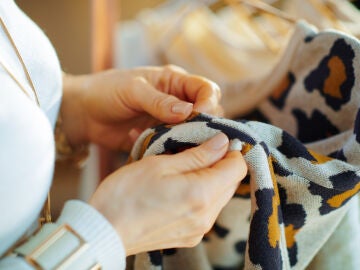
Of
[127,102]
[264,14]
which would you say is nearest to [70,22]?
[264,14]

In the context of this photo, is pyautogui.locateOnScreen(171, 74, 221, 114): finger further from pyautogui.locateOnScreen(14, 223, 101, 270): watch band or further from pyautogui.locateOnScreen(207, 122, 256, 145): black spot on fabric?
pyautogui.locateOnScreen(14, 223, 101, 270): watch band

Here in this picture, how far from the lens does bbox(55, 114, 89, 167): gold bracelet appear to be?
1.77ft

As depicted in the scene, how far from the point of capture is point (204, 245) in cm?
46

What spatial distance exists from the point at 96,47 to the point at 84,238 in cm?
53

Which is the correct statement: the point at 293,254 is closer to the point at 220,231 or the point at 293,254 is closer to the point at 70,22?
the point at 220,231

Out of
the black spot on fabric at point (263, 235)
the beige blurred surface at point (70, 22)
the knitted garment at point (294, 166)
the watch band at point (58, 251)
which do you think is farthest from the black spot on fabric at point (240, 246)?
the beige blurred surface at point (70, 22)

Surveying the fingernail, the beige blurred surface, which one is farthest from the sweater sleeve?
the beige blurred surface

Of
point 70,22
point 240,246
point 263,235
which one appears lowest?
point 70,22

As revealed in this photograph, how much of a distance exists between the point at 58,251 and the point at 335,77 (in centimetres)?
33

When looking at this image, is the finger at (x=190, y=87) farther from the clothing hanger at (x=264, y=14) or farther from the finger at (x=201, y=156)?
the clothing hanger at (x=264, y=14)

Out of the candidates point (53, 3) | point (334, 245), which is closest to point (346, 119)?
point (334, 245)

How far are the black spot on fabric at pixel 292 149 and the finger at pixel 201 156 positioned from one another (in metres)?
0.07

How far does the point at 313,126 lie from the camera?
48cm

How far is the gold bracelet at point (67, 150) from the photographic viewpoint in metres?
0.54
